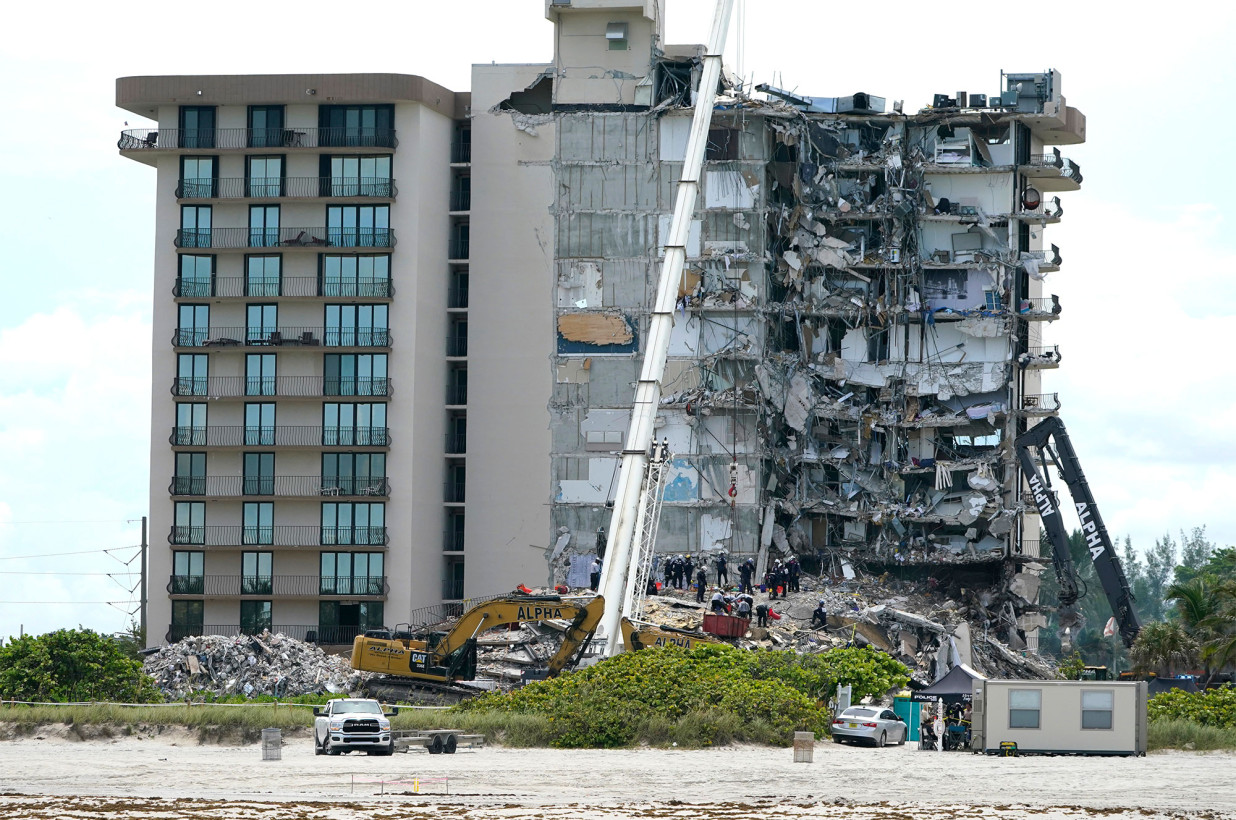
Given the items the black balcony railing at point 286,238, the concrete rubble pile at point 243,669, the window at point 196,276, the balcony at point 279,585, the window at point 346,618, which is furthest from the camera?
the window at point 196,276

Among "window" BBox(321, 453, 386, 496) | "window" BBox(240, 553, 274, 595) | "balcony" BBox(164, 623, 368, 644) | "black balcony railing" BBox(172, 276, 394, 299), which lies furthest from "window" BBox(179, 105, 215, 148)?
"balcony" BBox(164, 623, 368, 644)

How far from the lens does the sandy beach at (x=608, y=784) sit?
37469mm

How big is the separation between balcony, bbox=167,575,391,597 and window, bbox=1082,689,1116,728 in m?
44.1

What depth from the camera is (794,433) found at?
9138 centimetres

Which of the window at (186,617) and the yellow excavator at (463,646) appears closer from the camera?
the yellow excavator at (463,646)

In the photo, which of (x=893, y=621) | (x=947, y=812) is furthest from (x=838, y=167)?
(x=947, y=812)

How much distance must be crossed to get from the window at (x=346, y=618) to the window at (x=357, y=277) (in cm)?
1435

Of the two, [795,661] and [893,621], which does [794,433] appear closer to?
[893,621]

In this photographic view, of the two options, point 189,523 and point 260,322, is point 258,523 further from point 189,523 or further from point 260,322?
point 260,322

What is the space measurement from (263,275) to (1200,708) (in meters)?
50.3

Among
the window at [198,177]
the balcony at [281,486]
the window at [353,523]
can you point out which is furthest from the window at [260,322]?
the window at [353,523]

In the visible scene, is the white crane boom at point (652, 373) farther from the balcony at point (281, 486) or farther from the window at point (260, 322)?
the window at point (260, 322)

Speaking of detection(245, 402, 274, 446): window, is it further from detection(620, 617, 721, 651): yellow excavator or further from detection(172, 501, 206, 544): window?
detection(620, 617, 721, 651): yellow excavator

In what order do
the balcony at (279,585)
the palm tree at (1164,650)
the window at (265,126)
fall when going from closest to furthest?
the palm tree at (1164,650) → the balcony at (279,585) → the window at (265,126)
